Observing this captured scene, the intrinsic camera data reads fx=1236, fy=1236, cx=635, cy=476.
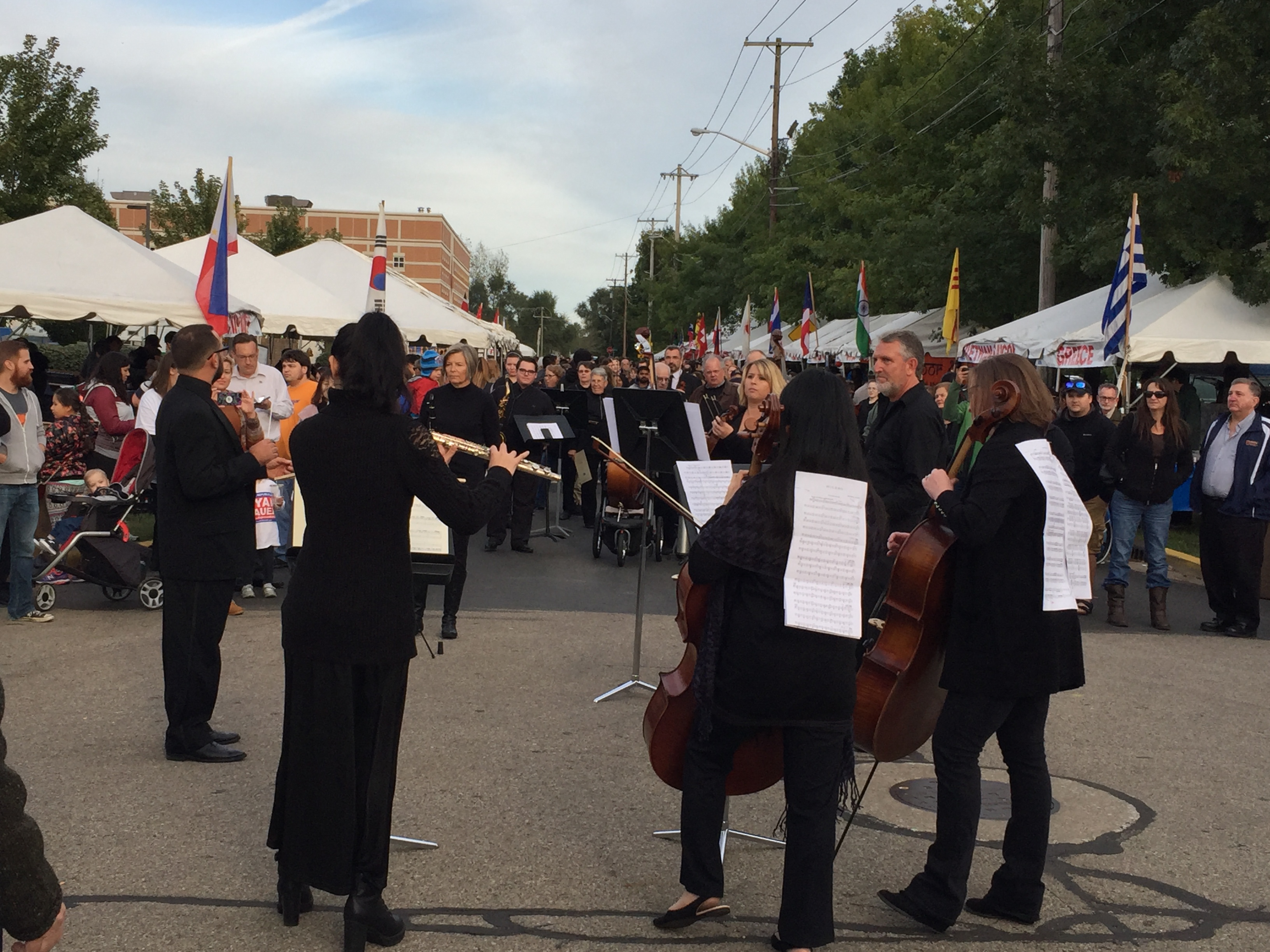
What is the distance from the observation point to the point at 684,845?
401 centimetres

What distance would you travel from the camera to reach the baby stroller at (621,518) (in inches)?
473

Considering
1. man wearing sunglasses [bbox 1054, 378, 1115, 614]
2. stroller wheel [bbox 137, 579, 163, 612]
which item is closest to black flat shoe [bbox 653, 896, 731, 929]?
stroller wheel [bbox 137, 579, 163, 612]

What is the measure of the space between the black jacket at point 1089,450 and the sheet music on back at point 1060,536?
7074 mm

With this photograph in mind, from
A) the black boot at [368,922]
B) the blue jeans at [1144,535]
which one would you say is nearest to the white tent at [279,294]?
the blue jeans at [1144,535]

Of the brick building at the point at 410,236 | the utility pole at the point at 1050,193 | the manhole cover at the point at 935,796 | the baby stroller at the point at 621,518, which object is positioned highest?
the brick building at the point at 410,236

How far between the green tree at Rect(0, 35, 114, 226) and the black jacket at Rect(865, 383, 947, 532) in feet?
76.1

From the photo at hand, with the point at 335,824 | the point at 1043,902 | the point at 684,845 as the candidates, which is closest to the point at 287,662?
the point at 335,824

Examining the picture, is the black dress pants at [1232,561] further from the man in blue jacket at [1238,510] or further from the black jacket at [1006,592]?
the black jacket at [1006,592]

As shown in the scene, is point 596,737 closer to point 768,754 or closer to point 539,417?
point 768,754

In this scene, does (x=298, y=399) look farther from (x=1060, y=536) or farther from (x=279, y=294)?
(x=1060, y=536)

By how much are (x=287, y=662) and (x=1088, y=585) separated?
2.72 m

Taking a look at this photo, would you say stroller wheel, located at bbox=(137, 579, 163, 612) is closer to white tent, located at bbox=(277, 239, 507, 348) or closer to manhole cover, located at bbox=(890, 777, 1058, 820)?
manhole cover, located at bbox=(890, 777, 1058, 820)

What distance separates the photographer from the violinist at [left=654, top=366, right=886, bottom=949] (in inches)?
146

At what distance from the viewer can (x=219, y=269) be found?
12.2 meters
